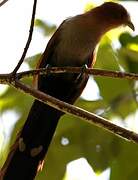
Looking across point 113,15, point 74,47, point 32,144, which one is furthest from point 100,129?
point 113,15

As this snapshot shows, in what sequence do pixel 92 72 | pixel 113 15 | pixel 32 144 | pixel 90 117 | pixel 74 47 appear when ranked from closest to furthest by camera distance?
pixel 90 117 → pixel 92 72 → pixel 32 144 → pixel 74 47 → pixel 113 15

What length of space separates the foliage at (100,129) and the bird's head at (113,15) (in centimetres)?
44

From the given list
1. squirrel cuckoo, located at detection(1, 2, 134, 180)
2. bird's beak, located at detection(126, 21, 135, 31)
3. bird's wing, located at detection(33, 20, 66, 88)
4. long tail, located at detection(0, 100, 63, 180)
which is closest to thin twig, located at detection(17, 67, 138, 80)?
long tail, located at detection(0, 100, 63, 180)

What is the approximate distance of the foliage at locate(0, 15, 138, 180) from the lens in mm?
2609

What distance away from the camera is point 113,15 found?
3385mm

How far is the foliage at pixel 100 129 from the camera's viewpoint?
103 inches

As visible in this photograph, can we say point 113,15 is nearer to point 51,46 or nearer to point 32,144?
point 51,46

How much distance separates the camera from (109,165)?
Answer: 8.54 ft

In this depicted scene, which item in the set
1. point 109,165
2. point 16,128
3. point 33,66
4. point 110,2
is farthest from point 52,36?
point 109,165

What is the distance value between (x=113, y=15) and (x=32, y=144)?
1.20 meters

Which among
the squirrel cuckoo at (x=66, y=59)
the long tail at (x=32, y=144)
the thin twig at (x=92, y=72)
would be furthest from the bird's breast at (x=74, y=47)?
the thin twig at (x=92, y=72)

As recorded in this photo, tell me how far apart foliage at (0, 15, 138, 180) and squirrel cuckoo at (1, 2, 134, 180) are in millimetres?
84

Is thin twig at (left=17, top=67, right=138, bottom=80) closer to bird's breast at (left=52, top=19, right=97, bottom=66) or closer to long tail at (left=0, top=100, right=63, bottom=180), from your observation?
long tail at (left=0, top=100, right=63, bottom=180)

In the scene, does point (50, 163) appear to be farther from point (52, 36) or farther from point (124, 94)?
point (52, 36)
